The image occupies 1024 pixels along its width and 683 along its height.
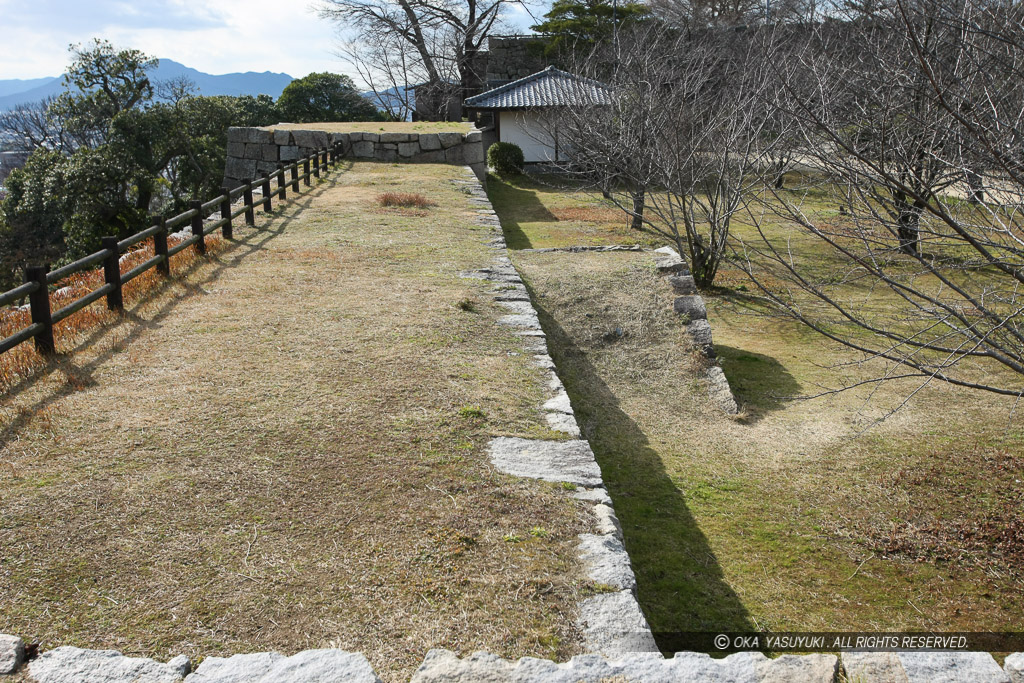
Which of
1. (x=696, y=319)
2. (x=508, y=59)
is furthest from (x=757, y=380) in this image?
(x=508, y=59)

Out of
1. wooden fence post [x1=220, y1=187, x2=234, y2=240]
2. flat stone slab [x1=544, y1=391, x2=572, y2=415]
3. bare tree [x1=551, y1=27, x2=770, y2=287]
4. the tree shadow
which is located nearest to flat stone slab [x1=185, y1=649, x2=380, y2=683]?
flat stone slab [x1=544, y1=391, x2=572, y2=415]

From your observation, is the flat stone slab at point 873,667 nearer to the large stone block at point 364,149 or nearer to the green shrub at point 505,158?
the large stone block at point 364,149

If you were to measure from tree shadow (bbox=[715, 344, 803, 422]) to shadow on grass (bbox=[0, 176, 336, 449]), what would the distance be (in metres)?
5.12

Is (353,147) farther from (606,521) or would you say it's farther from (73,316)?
(606,521)

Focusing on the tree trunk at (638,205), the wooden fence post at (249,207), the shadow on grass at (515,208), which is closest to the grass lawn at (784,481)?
the wooden fence post at (249,207)

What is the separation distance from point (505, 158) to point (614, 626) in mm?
21121

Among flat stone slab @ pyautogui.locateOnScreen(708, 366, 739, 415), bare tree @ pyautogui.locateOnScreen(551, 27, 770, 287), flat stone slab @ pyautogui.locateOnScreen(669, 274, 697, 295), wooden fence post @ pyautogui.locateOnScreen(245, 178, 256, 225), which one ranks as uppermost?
bare tree @ pyautogui.locateOnScreen(551, 27, 770, 287)

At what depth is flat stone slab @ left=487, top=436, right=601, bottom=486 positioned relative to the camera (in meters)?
3.84

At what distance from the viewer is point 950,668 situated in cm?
238

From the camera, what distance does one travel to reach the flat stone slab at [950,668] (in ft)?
7.70

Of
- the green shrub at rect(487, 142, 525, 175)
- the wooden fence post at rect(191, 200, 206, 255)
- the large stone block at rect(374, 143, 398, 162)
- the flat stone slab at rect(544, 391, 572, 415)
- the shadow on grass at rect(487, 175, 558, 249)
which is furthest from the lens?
the green shrub at rect(487, 142, 525, 175)

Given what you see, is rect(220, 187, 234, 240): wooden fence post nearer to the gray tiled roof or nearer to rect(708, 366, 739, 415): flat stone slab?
rect(708, 366, 739, 415): flat stone slab

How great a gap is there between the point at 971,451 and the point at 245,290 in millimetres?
6315

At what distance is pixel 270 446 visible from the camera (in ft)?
13.0
